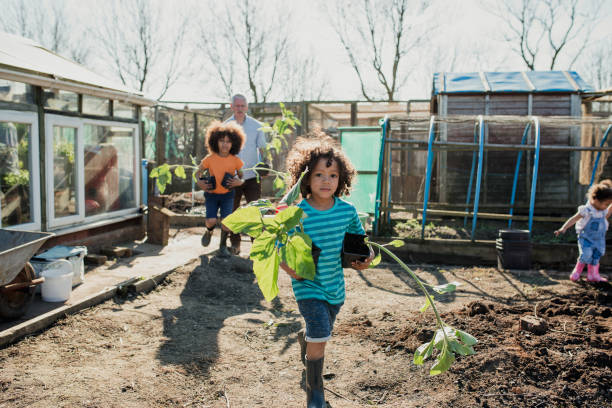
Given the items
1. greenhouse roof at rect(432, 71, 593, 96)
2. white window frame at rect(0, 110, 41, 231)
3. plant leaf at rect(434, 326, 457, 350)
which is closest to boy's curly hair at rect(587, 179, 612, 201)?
plant leaf at rect(434, 326, 457, 350)

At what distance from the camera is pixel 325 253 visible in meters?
2.67

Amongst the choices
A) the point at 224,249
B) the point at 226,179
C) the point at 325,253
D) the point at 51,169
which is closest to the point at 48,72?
the point at 51,169

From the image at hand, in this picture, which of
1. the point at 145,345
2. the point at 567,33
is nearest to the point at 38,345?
the point at 145,345

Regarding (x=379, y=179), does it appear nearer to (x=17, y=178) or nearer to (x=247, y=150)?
(x=247, y=150)

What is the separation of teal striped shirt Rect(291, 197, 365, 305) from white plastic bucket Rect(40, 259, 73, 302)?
265 centimetres

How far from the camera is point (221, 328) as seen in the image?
13.5 ft

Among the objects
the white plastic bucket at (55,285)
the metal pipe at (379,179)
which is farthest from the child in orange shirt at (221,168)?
the metal pipe at (379,179)

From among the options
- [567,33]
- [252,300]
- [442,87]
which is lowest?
[252,300]

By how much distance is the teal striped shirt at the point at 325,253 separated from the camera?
265 cm

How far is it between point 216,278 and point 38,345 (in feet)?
7.41

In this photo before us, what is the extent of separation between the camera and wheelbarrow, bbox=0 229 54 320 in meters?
3.53

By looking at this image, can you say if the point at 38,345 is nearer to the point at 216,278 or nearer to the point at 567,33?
the point at 216,278

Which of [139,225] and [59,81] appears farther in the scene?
[139,225]

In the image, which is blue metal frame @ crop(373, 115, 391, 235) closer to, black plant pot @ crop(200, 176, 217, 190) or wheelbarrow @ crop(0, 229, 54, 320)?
black plant pot @ crop(200, 176, 217, 190)
